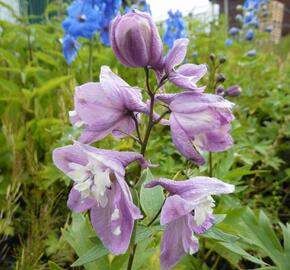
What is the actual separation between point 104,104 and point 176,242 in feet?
0.81

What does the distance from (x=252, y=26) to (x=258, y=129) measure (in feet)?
9.29

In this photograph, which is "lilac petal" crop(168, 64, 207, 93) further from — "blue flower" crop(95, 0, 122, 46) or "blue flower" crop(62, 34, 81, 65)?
"blue flower" crop(62, 34, 81, 65)

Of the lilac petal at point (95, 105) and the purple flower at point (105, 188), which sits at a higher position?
the lilac petal at point (95, 105)

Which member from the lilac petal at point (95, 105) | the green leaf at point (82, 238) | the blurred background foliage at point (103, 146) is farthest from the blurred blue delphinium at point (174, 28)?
the lilac petal at point (95, 105)

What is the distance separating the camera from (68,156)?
0.66m

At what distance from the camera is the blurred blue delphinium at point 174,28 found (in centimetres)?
305

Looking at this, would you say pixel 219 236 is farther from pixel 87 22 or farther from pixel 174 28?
pixel 174 28

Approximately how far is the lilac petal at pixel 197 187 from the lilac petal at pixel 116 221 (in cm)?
5

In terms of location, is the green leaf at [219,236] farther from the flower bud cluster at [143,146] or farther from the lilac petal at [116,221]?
the lilac petal at [116,221]

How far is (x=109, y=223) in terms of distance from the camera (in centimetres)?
65

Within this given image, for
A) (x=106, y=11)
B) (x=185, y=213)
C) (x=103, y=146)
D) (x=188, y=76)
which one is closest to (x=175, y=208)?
(x=185, y=213)

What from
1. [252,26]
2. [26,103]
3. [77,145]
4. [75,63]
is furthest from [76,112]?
[252,26]

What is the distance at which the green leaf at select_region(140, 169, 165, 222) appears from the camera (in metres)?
0.75

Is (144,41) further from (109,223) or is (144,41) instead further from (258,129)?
(258,129)
